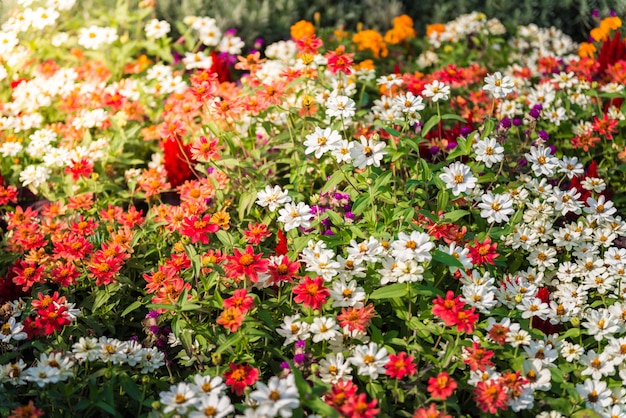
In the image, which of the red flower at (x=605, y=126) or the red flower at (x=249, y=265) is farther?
the red flower at (x=605, y=126)

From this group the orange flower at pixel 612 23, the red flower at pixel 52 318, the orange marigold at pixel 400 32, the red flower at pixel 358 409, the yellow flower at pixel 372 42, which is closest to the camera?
the red flower at pixel 358 409

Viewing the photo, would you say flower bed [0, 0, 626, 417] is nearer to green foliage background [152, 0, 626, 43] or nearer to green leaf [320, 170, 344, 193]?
green leaf [320, 170, 344, 193]

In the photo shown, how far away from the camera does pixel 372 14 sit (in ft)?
18.1

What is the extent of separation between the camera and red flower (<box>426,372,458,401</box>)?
2.10 meters

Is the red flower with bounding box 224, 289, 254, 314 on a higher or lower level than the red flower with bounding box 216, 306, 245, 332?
higher

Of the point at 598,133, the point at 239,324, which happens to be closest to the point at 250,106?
the point at 239,324

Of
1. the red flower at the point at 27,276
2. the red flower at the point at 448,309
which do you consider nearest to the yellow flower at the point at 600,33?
the red flower at the point at 448,309

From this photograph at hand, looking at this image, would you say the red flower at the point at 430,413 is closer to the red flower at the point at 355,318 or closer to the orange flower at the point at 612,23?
the red flower at the point at 355,318

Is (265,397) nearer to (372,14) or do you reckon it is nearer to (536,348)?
(536,348)

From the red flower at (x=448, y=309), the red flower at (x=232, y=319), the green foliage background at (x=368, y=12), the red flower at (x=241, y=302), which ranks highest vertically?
the red flower at (x=241, y=302)

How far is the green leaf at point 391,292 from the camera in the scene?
2363mm

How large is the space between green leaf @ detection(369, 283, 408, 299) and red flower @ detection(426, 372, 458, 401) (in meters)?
0.33

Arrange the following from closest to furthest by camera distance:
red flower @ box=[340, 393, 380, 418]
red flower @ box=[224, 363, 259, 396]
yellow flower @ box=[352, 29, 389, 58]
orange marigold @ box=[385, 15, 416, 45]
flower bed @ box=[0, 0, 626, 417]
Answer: red flower @ box=[340, 393, 380, 418] → red flower @ box=[224, 363, 259, 396] → flower bed @ box=[0, 0, 626, 417] → yellow flower @ box=[352, 29, 389, 58] → orange marigold @ box=[385, 15, 416, 45]

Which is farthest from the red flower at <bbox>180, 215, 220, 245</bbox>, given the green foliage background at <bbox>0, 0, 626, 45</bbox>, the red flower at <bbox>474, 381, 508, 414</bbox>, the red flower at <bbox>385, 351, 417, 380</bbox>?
the green foliage background at <bbox>0, 0, 626, 45</bbox>
